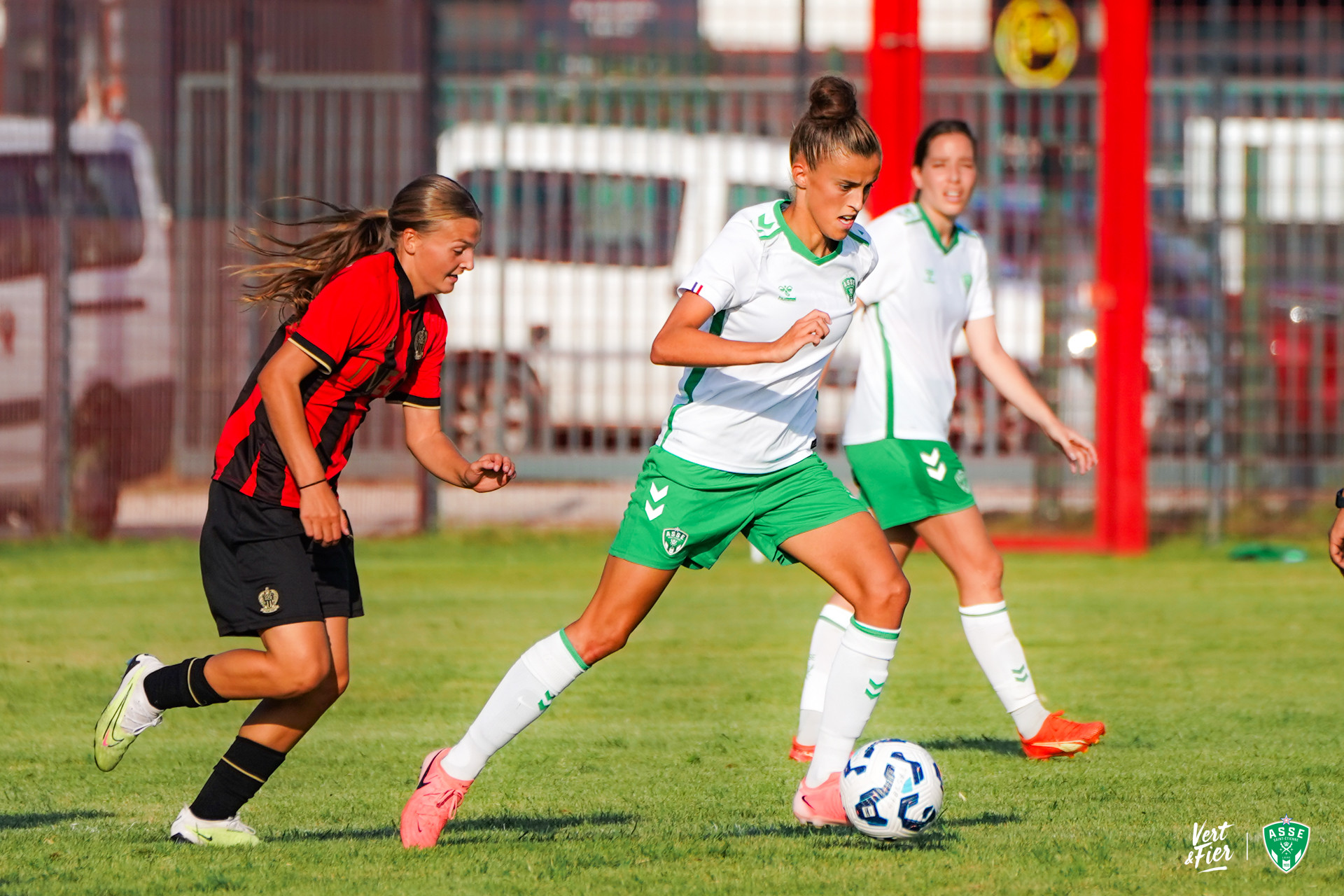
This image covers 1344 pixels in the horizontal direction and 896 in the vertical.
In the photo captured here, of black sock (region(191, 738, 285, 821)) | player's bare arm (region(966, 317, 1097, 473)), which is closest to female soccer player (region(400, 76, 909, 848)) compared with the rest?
black sock (region(191, 738, 285, 821))

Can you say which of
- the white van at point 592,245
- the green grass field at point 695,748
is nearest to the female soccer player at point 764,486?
the green grass field at point 695,748

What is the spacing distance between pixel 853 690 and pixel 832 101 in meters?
1.57

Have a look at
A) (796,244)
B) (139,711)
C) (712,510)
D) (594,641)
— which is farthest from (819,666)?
(139,711)

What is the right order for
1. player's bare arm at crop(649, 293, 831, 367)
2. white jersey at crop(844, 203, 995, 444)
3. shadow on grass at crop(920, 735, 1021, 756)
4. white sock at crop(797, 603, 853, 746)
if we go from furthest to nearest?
1. white jersey at crop(844, 203, 995, 444)
2. shadow on grass at crop(920, 735, 1021, 756)
3. white sock at crop(797, 603, 853, 746)
4. player's bare arm at crop(649, 293, 831, 367)

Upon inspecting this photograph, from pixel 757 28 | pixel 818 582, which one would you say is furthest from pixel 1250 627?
pixel 757 28

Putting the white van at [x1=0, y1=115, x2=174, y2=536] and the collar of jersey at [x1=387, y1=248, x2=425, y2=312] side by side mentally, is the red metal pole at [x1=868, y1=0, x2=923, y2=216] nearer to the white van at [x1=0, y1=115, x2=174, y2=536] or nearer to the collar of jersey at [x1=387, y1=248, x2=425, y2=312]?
the white van at [x1=0, y1=115, x2=174, y2=536]

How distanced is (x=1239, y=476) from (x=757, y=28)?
453 cm

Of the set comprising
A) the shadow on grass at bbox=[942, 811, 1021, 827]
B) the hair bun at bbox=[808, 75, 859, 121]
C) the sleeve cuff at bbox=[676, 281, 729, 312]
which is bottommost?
the shadow on grass at bbox=[942, 811, 1021, 827]

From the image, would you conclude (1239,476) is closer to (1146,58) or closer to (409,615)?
(1146,58)

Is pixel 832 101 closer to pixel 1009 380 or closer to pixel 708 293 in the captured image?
pixel 708 293

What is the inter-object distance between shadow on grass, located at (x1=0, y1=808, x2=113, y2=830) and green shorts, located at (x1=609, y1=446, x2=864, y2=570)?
1662 mm

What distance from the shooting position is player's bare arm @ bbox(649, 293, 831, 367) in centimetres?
437

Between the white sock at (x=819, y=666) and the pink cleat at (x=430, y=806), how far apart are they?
4.94 feet

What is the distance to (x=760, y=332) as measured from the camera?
483 cm
